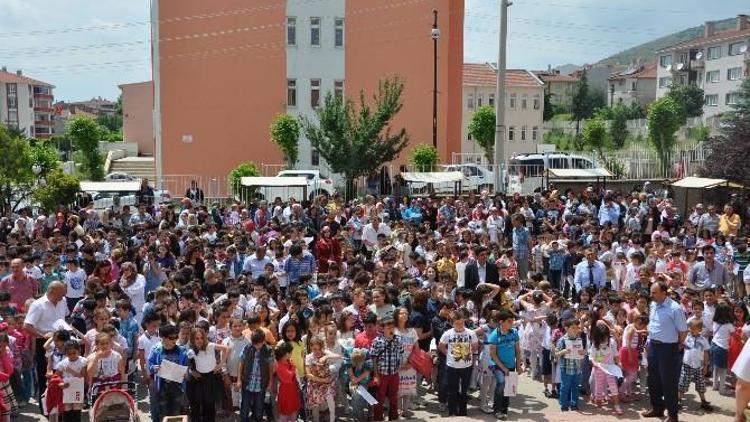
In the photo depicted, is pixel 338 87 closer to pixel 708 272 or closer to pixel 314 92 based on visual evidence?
pixel 314 92

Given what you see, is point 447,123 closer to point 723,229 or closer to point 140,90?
point 723,229

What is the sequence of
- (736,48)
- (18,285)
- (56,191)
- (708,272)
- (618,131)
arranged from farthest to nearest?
(736,48), (618,131), (56,191), (708,272), (18,285)

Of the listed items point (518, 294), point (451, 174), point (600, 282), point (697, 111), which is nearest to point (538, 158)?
point (451, 174)

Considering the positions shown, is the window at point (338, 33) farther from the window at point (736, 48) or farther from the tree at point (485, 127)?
the window at point (736, 48)

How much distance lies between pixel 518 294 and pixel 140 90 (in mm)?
53979

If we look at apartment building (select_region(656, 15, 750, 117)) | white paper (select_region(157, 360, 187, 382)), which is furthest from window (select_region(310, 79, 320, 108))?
apartment building (select_region(656, 15, 750, 117))

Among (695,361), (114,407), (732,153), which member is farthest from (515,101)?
(114,407)

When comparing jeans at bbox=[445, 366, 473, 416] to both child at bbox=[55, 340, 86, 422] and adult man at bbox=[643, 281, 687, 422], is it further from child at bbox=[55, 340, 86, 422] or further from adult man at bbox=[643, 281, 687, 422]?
child at bbox=[55, 340, 86, 422]

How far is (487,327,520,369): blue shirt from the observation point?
9.79m

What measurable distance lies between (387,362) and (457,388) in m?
1.00

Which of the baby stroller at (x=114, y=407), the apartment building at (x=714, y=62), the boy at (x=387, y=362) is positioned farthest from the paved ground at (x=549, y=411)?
the apartment building at (x=714, y=62)

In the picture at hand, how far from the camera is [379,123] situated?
94.6 ft

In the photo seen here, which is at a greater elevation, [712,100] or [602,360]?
[712,100]

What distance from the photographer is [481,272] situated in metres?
13.4
